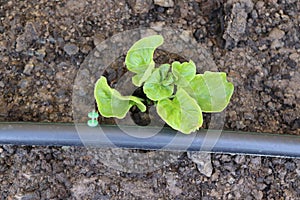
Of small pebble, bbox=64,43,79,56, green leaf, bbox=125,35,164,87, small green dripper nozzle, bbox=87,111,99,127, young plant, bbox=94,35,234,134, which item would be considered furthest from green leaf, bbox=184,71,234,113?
small pebble, bbox=64,43,79,56

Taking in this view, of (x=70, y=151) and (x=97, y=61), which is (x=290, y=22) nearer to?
(x=97, y=61)

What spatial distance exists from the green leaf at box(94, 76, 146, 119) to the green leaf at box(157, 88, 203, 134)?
76 mm

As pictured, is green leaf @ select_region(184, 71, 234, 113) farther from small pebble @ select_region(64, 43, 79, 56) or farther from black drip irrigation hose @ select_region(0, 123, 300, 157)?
small pebble @ select_region(64, 43, 79, 56)

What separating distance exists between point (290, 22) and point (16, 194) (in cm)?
95

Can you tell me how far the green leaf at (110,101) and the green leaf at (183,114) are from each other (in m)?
0.08

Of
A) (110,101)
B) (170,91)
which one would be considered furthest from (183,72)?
(110,101)

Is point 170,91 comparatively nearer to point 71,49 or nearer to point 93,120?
point 93,120

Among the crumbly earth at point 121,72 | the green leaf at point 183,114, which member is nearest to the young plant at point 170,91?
the green leaf at point 183,114

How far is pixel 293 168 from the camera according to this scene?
1.34 metres

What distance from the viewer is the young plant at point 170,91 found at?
117cm

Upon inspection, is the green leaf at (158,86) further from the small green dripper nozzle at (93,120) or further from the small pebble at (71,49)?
the small pebble at (71,49)

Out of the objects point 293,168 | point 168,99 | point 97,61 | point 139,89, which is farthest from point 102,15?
point 293,168

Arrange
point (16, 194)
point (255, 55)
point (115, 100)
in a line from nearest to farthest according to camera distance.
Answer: point (115, 100) < point (16, 194) < point (255, 55)

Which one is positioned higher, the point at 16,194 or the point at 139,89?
the point at 139,89
